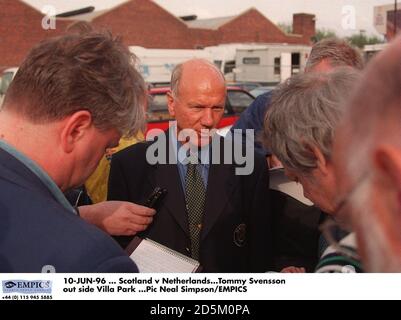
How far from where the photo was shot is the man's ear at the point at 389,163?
1.42 ft

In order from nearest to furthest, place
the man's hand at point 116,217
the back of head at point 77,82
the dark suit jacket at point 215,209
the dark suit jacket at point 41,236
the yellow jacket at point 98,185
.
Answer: the dark suit jacket at point 41,236, the back of head at point 77,82, the man's hand at point 116,217, the dark suit jacket at point 215,209, the yellow jacket at point 98,185

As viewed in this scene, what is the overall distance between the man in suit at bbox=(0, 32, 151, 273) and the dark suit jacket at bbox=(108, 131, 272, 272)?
500 millimetres

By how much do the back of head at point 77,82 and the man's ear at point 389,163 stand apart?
1.77 feet

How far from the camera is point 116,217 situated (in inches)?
49.7

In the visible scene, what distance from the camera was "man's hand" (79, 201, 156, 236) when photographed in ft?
4.12

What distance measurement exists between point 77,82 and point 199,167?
710 millimetres

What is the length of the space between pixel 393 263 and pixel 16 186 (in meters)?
0.54

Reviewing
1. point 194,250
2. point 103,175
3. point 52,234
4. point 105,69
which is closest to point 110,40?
point 105,69

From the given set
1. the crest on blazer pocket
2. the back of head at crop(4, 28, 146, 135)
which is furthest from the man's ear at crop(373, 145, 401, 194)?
the crest on blazer pocket

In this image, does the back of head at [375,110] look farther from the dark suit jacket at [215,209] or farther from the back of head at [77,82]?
the dark suit jacket at [215,209]

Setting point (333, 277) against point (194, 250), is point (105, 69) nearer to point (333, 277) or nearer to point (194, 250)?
point (333, 277)

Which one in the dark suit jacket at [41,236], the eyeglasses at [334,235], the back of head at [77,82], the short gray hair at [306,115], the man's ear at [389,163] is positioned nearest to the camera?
the man's ear at [389,163]

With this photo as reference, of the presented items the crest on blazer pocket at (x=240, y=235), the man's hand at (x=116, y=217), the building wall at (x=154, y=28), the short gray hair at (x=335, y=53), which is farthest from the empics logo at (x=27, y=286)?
the building wall at (x=154, y=28)

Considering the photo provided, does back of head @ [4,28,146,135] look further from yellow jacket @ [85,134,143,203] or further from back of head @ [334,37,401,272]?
yellow jacket @ [85,134,143,203]
